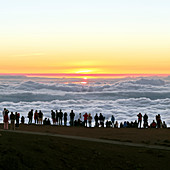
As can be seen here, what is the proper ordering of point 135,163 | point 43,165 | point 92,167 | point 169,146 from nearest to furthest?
point 43,165 < point 92,167 < point 135,163 < point 169,146

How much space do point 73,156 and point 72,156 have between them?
0.05 meters

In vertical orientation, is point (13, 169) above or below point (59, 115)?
below

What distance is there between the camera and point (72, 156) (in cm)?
1515

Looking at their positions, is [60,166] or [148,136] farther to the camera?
[148,136]

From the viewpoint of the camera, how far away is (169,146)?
19719 mm

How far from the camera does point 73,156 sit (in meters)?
15.2

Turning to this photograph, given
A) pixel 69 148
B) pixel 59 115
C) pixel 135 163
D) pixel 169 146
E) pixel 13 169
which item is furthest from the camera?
pixel 59 115

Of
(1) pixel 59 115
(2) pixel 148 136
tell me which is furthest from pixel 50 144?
(1) pixel 59 115

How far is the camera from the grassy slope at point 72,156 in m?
13.3

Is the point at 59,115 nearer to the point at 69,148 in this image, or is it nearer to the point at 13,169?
the point at 69,148

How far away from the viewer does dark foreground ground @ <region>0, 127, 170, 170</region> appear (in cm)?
1332

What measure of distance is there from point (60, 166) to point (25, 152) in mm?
1807

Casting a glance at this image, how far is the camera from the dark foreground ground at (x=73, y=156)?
13325 mm

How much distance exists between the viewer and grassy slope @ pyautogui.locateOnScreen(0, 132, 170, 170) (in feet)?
43.7
